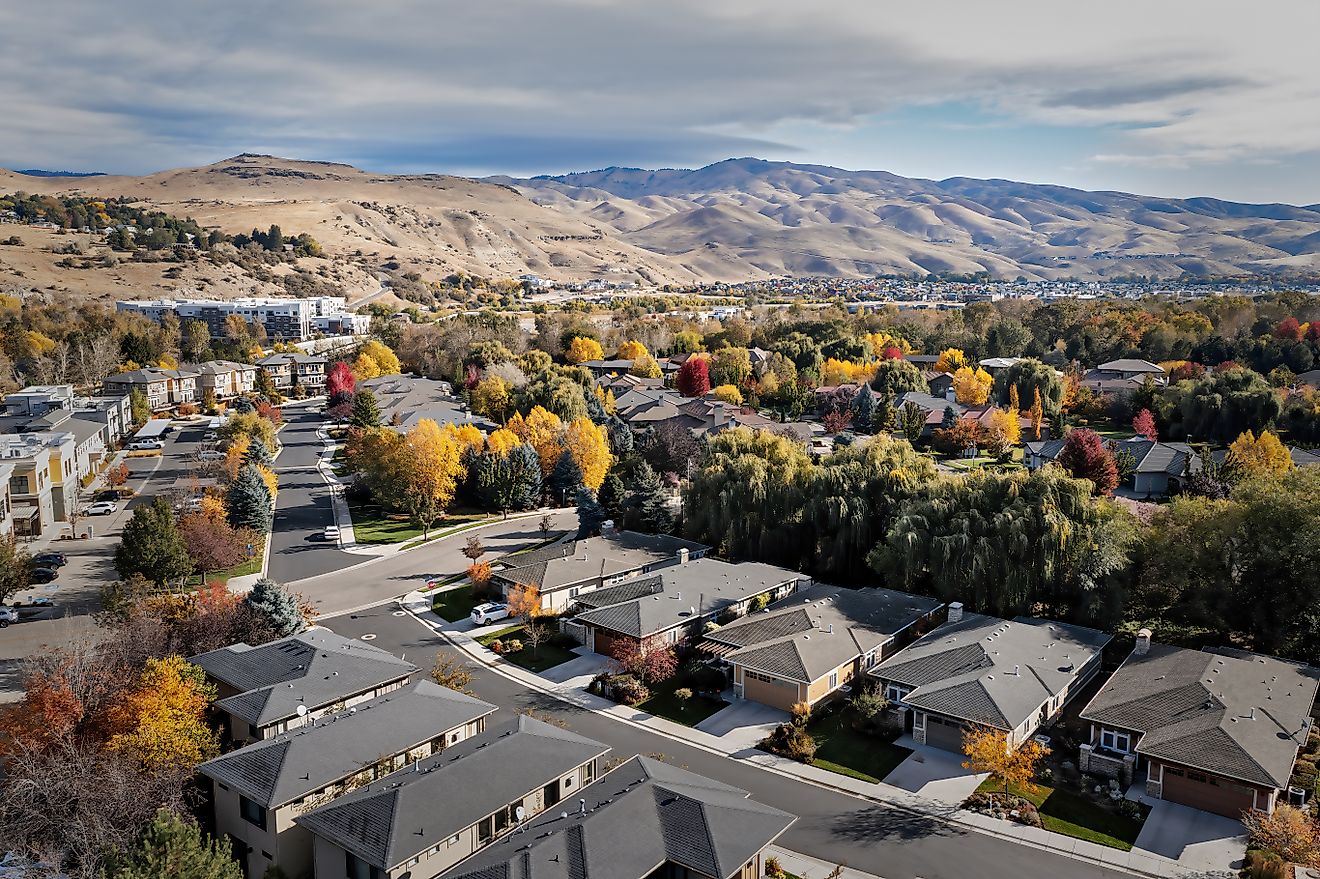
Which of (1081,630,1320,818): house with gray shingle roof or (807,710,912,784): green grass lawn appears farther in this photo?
(807,710,912,784): green grass lawn

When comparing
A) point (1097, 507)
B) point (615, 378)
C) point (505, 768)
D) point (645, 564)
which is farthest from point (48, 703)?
point (615, 378)

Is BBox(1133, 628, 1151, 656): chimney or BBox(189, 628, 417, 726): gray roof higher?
BBox(1133, 628, 1151, 656): chimney

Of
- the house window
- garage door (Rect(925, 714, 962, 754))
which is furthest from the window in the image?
the house window

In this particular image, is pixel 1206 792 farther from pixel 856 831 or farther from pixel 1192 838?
pixel 856 831

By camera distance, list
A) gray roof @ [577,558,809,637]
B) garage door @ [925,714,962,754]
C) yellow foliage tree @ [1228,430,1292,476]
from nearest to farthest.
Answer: garage door @ [925,714,962,754], gray roof @ [577,558,809,637], yellow foliage tree @ [1228,430,1292,476]

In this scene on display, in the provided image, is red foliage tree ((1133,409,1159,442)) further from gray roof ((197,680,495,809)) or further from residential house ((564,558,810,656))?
gray roof ((197,680,495,809))

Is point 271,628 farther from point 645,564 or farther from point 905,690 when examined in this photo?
point 905,690
